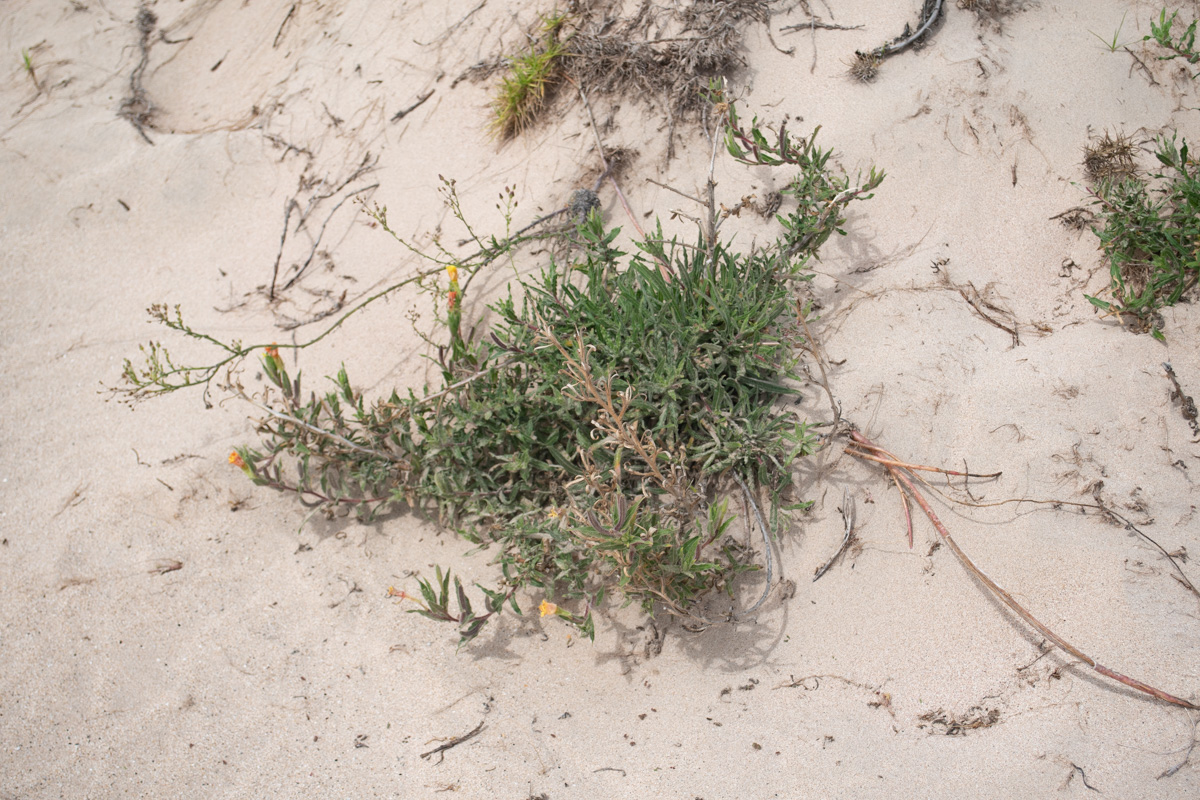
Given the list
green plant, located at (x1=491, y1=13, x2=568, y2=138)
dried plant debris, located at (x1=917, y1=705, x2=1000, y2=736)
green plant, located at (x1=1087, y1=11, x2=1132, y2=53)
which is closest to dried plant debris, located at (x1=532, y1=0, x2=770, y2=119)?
green plant, located at (x1=491, y1=13, x2=568, y2=138)

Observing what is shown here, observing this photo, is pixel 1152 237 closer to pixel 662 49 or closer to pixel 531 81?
pixel 662 49

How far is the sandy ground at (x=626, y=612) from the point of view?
6.63 feet

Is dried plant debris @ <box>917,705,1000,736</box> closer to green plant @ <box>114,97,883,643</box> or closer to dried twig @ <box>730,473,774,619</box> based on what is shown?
dried twig @ <box>730,473,774,619</box>

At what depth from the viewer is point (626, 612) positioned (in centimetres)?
232

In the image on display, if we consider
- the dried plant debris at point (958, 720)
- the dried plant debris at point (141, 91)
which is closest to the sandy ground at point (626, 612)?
the dried plant debris at point (958, 720)

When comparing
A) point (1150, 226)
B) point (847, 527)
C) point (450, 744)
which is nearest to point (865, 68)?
point (1150, 226)

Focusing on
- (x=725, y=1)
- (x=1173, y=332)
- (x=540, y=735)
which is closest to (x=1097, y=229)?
(x=1173, y=332)

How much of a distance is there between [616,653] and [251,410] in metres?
1.75

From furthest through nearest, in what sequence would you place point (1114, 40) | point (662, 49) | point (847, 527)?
point (662, 49) < point (1114, 40) < point (847, 527)

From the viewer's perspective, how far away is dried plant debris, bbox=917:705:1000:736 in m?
1.94

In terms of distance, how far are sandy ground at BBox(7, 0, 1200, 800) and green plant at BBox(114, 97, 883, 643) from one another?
6.1 inches

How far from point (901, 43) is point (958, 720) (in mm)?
2536

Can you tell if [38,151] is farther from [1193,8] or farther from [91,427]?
[1193,8]

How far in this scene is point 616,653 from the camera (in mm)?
2258
